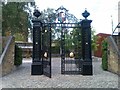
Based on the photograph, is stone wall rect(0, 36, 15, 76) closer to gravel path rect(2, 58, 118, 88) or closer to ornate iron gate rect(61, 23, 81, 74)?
gravel path rect(2, 58, 118, 88)

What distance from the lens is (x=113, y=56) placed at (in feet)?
45.1

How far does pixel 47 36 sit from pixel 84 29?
2141 millimetres

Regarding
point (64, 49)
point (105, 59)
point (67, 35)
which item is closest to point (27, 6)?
point (67, 35)

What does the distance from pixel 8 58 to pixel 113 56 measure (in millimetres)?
5705

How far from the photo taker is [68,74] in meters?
13.6

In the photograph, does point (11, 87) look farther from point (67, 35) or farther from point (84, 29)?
point (67, 35)

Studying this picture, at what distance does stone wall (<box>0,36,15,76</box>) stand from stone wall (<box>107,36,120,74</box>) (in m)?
5.63

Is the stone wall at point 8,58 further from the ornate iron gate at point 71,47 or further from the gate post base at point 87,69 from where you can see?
the gate post base at point 87,69

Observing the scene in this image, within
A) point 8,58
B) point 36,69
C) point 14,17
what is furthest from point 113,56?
point 14,17

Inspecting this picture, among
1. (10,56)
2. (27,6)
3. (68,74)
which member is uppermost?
(27,6)

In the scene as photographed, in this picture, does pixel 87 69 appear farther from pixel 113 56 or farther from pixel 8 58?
pixel 8 58

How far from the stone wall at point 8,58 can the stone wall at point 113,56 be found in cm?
563

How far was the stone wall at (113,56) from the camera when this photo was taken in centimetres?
1307

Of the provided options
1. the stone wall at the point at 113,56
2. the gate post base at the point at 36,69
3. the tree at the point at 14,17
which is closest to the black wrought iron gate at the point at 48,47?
the gate post base at the point at 36,69
